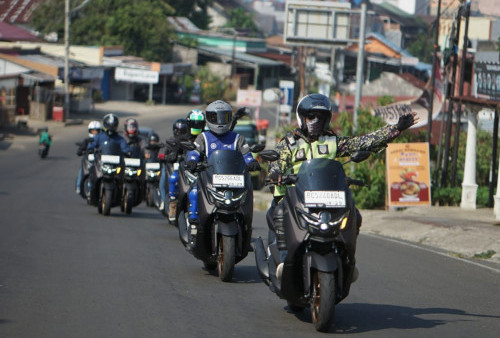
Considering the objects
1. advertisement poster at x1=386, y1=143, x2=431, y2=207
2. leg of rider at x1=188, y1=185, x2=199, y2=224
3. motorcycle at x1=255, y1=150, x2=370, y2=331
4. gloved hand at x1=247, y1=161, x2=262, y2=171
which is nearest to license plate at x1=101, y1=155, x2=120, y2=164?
leg of rider at x1=188, y1=185, x2=199, y2=224

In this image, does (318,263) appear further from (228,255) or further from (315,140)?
(228,255)

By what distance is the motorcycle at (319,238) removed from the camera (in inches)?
287

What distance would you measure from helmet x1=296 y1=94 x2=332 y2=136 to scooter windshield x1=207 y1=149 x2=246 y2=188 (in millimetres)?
1715

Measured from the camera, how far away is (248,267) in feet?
37.4

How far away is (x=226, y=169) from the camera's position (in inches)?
389

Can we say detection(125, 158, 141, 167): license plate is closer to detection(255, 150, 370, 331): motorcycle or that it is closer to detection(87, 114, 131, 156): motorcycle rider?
detection(87, 114, 131, 156): motorcycle rider

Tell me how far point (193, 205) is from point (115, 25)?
253 ft

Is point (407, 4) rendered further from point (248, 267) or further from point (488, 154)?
point (248, 267)

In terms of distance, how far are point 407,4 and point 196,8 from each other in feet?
95.5

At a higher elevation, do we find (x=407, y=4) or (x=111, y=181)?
(x=407, y=4)

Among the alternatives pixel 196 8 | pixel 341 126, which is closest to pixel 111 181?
pixel 341 126

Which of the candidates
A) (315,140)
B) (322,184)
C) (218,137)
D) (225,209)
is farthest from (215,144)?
(322,184)

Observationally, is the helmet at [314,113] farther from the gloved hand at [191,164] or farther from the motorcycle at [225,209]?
the gloved hand at [191,164]

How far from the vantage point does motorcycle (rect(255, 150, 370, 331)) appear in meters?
7.28
